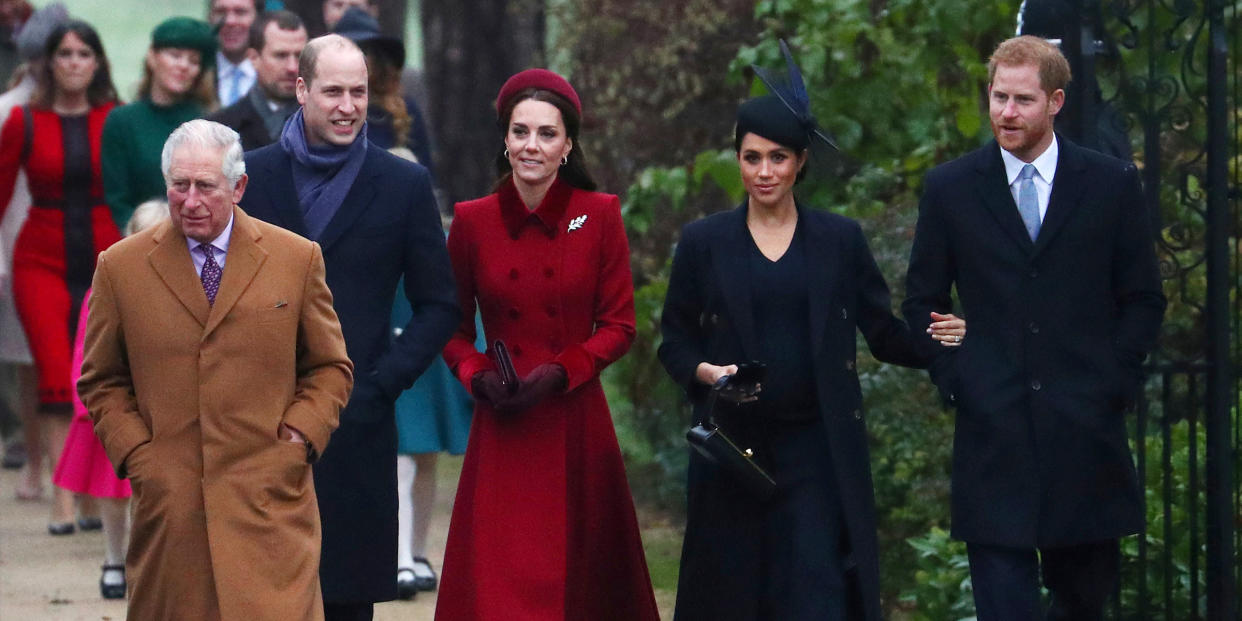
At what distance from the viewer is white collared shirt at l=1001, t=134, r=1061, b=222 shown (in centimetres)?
611

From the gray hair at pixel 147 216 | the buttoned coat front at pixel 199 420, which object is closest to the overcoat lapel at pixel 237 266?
the buttoned coat front at pixel 199 420

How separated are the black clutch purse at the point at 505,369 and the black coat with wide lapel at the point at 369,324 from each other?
157mm

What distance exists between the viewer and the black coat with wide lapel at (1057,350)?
19.7 feet

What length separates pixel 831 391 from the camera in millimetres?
6207

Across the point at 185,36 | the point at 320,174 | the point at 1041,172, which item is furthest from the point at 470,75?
the point at 1041,172

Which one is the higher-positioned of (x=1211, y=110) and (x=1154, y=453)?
(x=1211, y=110)

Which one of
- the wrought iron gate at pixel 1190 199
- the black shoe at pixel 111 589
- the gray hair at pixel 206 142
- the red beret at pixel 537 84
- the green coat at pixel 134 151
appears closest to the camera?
the gray hair at pixel 206 142

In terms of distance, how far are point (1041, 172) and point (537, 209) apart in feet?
5.06

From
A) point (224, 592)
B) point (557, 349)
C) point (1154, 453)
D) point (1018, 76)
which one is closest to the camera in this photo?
point (224, 592)

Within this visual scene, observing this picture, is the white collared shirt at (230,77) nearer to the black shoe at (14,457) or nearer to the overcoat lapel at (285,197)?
the black shoe at (14,457)

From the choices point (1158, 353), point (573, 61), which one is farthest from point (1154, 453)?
point (573, 61)

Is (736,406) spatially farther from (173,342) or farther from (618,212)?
(173,342)

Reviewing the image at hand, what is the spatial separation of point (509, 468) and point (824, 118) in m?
3.45

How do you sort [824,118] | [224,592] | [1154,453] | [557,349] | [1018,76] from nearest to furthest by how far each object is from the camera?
[224,592] < [1018,76] < [557,349] < [1154,453] < [824,118]
